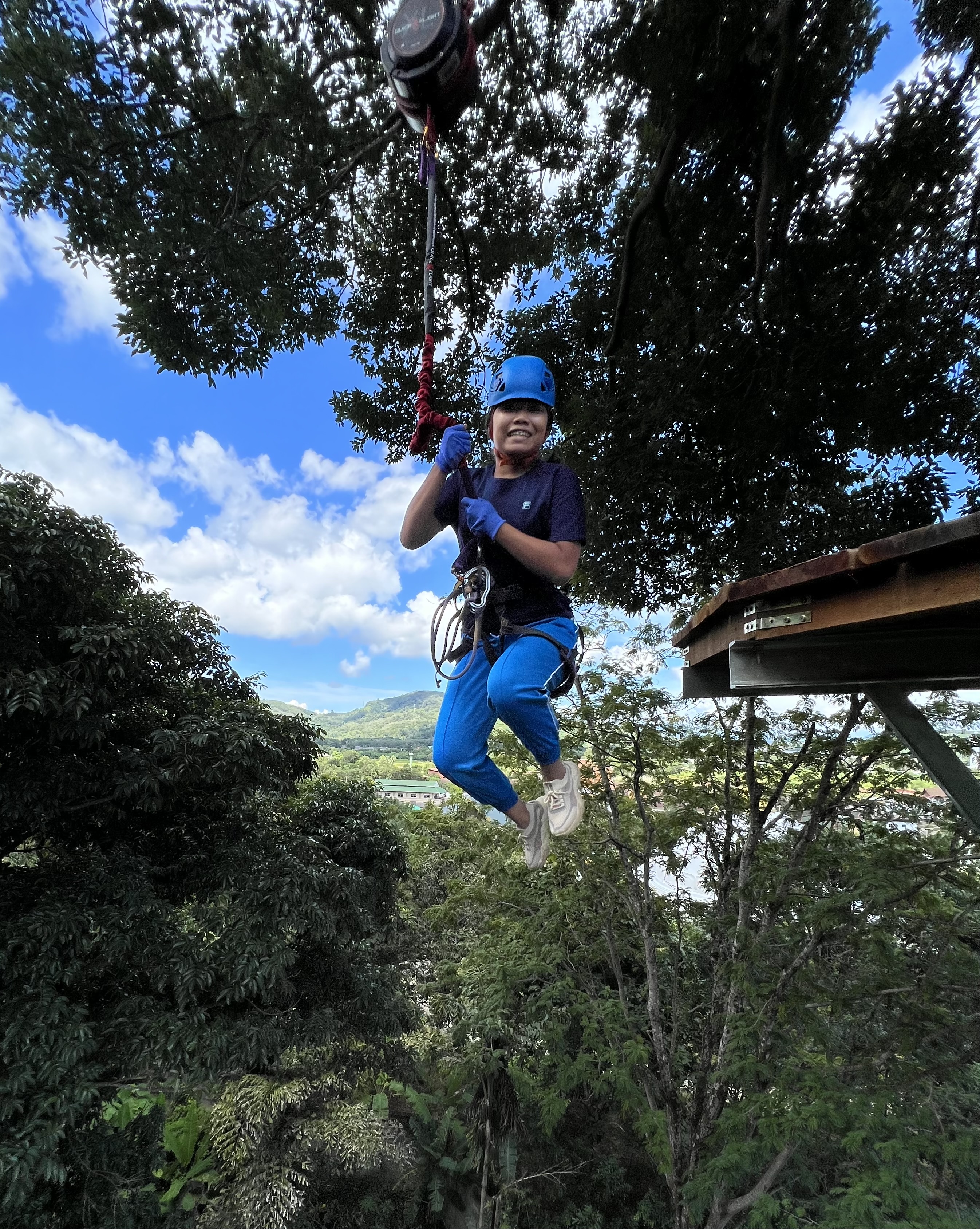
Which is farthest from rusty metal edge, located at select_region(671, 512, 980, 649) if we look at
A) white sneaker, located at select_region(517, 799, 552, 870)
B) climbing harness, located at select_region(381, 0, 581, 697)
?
white sneaker, located at select_region(517, 799, 552, 870)

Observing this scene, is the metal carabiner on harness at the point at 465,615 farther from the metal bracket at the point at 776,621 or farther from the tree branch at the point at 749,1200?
the tree branch at the point at 749,1200

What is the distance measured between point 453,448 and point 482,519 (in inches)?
12.2

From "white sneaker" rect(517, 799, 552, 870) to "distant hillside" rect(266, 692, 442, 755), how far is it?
0.47 metres

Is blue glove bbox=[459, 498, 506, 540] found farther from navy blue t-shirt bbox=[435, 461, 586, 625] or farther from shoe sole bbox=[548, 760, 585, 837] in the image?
shoe sole bbox=[548, 760, 585, 837]

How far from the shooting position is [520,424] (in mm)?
2035

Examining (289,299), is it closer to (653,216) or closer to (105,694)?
(653,216)

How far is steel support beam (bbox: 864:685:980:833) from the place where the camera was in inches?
87.0

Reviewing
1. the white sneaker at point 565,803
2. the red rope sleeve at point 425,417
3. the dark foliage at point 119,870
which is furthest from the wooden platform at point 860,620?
the dark foliage at point 119,870

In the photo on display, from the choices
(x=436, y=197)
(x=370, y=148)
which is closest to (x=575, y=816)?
(x=436, y=197)

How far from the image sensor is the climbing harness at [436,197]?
1918 mm

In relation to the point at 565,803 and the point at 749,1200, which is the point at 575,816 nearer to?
the point at 565,803

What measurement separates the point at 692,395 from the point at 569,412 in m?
0.93

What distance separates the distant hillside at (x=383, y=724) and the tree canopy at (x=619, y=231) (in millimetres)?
2991

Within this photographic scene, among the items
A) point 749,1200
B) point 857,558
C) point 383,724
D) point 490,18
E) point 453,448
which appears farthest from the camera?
point 383,724
